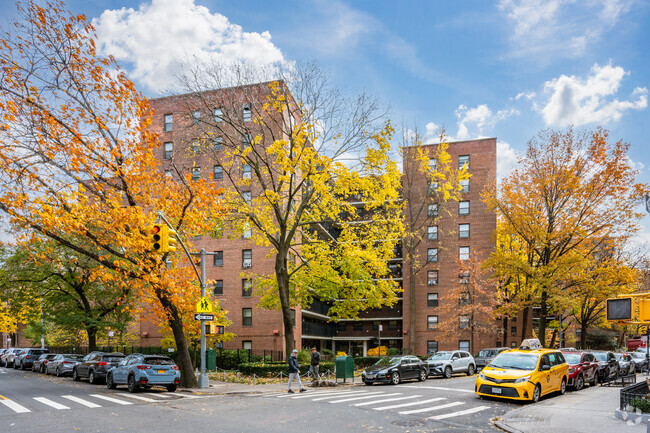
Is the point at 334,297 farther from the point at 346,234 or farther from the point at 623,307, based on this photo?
the point at 623,307

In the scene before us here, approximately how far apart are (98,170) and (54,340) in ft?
174

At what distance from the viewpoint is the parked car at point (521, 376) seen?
1673cm

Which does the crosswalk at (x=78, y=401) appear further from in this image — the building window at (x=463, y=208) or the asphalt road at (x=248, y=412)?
the building window at (x=463, y=208)

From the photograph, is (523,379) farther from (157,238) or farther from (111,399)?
(111,399)

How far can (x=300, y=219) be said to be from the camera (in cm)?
2878

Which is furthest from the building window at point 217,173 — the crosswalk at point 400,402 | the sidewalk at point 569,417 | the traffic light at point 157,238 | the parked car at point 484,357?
the sidewalk at point 569,417

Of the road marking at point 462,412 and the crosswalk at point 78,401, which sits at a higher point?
the road marking at point 462,412

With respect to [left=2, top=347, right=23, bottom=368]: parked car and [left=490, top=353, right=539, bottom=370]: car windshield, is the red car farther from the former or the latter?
[left=2, top=347, right=23, bottom=368]: parked car

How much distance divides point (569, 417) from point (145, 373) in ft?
49.2

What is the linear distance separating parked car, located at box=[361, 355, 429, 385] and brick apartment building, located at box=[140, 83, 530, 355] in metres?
17.2

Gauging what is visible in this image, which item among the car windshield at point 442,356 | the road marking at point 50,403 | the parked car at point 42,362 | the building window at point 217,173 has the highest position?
the building window at point 217,173

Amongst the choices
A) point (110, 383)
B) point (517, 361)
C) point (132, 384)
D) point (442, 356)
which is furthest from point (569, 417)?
point (110, 383)

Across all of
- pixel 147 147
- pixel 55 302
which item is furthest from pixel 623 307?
pixel 55 302

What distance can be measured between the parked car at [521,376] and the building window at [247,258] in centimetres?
3031
